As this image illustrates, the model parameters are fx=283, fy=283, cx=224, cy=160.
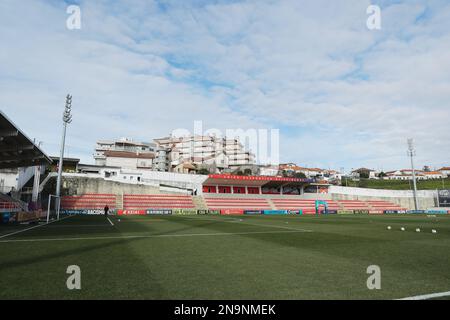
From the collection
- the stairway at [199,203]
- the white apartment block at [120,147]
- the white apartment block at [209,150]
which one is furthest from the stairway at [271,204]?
the white apartment block at [209,150]

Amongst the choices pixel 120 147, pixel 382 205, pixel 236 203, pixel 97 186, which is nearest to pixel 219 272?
pixel 97 186

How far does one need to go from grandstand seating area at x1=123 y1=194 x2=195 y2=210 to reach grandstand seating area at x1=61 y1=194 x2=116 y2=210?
246 cm

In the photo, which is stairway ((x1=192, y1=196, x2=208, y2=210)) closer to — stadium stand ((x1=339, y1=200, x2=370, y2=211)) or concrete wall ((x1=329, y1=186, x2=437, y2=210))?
stadium stand ((x1=339, y1=200, x2=370, y2=211))

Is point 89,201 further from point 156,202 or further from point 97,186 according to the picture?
point 156,202

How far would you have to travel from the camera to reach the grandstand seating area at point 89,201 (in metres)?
45.1

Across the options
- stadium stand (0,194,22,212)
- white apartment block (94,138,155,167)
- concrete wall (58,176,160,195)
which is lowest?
stadium stand (0,194,22,212)

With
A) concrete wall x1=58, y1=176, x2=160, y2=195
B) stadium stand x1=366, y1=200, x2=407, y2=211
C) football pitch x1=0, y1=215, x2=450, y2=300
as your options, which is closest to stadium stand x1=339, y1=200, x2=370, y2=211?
stadium stand x1=366, y1=200, x2=407, y2=211

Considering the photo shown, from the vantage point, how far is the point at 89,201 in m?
→ 47.0

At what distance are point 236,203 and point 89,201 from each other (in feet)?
92.5

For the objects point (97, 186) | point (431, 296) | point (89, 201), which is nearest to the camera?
point (431, 296)

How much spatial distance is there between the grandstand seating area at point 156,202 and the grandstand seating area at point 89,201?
246cm

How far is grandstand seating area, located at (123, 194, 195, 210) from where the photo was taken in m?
49.8
